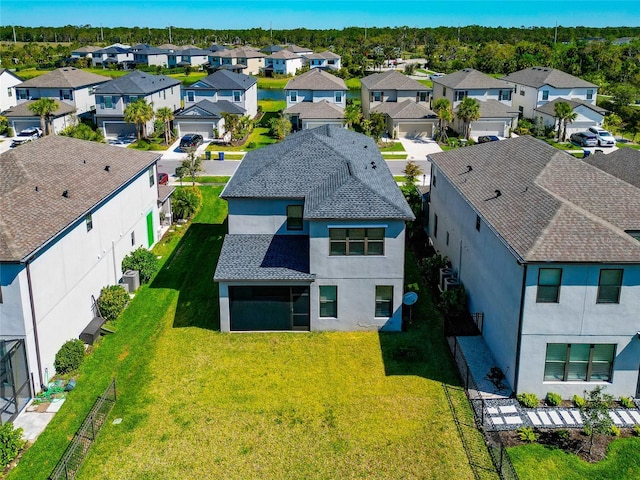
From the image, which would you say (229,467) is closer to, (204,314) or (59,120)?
(204,314)

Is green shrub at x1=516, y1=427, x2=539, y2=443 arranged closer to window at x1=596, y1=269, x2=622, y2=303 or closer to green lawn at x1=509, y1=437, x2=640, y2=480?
green lawn at x1=509, y1=437, x2=640, y2=480

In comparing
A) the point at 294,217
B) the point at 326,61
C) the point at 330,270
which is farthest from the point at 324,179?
the point at 326,61

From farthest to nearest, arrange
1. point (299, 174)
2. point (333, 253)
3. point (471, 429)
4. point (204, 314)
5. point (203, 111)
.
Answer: point (203, 111) < point (299, 174) < point (204, 314) < point (333, 253) < point (471, 429)

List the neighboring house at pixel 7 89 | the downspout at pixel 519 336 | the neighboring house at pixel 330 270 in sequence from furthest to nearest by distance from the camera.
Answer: the neighboring house at pixel 7 89 → the neighboring house at pixel 330 270 → the downspout at pixel 519 336

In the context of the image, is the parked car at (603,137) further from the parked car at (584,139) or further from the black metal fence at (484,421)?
the black metal fence at (484,421)

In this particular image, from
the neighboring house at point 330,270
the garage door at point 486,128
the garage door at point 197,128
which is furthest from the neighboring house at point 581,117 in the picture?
the neighboring house at point 330,270

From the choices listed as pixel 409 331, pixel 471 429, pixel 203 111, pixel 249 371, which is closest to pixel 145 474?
pixel 249 371

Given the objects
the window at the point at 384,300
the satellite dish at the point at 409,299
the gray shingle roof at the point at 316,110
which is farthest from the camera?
the gray shingle roof at the point at 316,110

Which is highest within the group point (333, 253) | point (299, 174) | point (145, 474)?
point (299, 174)
